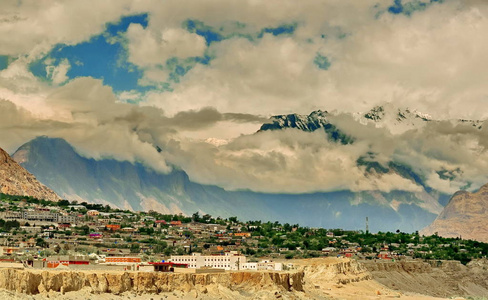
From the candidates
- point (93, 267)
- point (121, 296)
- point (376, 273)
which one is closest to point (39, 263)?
point (93, 267)

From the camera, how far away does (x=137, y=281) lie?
319ft

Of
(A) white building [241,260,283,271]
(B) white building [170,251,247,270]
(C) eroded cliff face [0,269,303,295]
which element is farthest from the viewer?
(A) white building [241,260,283,271]

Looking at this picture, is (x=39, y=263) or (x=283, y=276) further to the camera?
(x=283, y=276)

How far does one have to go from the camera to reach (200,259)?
467 feet

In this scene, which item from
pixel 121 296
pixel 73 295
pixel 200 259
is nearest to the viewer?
pixel 73 295

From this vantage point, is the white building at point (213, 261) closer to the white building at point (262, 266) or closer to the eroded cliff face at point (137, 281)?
the white building at point (262, 266)

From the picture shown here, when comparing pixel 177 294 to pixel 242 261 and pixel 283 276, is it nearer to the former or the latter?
pixel 283 276

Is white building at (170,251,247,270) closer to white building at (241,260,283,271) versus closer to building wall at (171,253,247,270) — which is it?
building wall at (171,253,247,270)

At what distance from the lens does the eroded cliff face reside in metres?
83.0

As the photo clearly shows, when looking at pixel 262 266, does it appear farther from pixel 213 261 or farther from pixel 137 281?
pixel 137 281

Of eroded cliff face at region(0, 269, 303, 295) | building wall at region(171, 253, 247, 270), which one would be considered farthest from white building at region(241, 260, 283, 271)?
eroded cliff face at region(0, 269, 303, 295)

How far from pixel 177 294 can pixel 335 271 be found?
70522mm

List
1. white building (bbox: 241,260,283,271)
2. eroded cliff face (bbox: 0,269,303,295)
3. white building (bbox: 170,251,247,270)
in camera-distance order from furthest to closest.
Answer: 1. white building (bbox: 241,260,283,271)
2. white building (bbox: 170,251,247,270)
3. eroded cliff face (bbox: 0,269,303,295)

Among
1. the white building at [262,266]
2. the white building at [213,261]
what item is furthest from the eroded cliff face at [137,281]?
the white building at [213,261]
